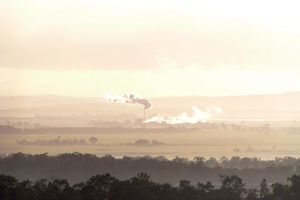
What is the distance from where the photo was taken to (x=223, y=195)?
128875mm

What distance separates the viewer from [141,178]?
129 meters

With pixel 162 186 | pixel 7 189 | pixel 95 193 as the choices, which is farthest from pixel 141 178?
pixel 7 189

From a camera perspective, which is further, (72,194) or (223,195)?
(223,195)

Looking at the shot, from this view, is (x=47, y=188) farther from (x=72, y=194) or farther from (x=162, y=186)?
(x=162, y=186)

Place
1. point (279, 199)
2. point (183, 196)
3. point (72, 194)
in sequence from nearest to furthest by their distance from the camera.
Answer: point (72, 194)
point (183, 196)
point (279, 199)

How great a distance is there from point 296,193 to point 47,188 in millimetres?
36553

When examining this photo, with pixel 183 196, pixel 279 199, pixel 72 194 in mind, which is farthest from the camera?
pixel 279 199

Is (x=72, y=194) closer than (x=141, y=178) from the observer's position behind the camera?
Yes

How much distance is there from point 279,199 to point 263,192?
4.96 metres

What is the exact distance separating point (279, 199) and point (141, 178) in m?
20.1

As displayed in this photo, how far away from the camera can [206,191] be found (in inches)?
5241

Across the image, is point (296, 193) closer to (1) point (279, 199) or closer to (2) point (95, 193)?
(1) point (279, 199)

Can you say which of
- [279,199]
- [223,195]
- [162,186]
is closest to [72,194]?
[162,186]

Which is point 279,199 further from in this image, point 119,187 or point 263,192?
point 119,187
